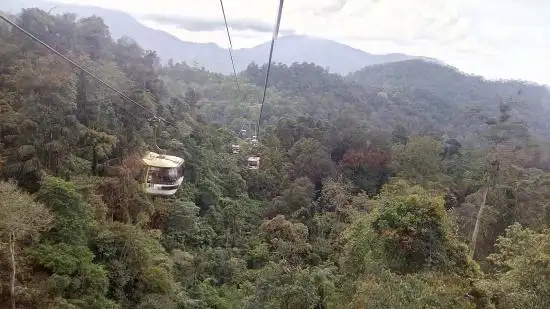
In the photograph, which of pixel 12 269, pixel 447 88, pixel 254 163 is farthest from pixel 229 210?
pixel 447 88

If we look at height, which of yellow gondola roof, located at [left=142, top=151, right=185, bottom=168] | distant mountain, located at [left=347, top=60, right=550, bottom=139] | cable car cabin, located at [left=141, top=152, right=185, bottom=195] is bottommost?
cable car cabin, located at [left=141, top=152, right=185, bottom=195]

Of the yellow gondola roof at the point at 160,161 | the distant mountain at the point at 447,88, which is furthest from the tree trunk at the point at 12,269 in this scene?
the distant mountain at the point at 447,88

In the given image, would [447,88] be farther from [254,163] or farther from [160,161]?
[160,161]

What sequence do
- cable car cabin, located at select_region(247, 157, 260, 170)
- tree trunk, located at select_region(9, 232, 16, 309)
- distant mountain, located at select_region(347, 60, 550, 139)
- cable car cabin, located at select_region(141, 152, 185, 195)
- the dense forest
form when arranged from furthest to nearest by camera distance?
distant mountain, located at select_region(347, 60, 550, 139) → cable car cabin, located at select_region(247, 157, 260, 170) → cable car cabin, located at select_region(141, 152, 185, 195) → the dense forest → tree trunk, located at select_region(9, 232, 16, 309)

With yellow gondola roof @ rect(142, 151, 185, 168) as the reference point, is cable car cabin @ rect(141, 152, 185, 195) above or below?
below

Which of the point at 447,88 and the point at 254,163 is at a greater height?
the point at 447,88

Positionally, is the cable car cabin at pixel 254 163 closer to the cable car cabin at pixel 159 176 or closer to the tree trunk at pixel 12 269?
the cable car cabin at pixel 159 176

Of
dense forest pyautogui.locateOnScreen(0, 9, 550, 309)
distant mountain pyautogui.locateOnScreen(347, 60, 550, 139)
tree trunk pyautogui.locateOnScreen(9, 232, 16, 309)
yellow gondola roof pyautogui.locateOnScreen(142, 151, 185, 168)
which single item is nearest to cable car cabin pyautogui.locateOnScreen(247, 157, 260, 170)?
dense forest pyautogui.locateOnScreen(0, 9, 550, 309)

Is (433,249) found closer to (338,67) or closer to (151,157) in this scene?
(151,157)

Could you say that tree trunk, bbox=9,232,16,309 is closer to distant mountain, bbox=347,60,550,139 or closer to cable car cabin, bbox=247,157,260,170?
cable car cabin, bbox=247,157,260,170
